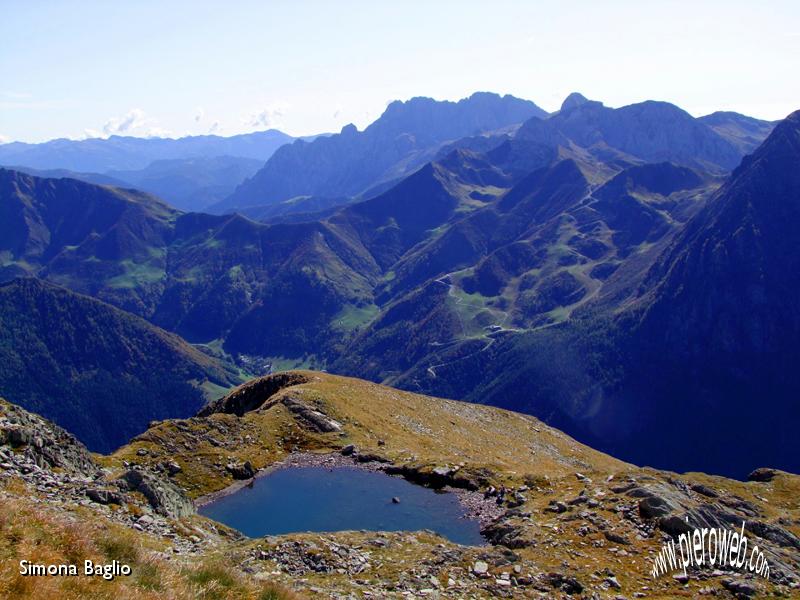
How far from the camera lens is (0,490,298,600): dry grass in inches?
737

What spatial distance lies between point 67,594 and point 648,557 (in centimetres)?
3583

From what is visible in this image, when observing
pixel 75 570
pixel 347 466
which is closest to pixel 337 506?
pixel 347 466

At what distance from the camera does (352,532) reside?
45469mm

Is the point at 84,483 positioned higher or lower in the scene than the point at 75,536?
lower

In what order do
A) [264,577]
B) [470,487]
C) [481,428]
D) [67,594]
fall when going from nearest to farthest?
[67,594], [264,577], [470,487], [481,428]

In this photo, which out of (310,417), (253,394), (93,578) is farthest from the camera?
(253,394)

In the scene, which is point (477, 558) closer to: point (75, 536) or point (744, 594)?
point (744, 594)

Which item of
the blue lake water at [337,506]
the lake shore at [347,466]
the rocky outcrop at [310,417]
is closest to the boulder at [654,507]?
the blue lake water at [337,506]

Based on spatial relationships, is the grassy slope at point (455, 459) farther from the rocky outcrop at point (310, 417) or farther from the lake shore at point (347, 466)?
the lake shore at point (347, 466)

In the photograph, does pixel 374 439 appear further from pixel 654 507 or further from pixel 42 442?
pixel 42 442

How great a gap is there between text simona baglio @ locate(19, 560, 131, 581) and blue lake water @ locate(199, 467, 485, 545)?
3230cm

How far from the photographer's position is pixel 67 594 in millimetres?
18422

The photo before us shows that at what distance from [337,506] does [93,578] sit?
3961 cm

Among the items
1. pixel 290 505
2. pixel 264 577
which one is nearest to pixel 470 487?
pixel 290 505
